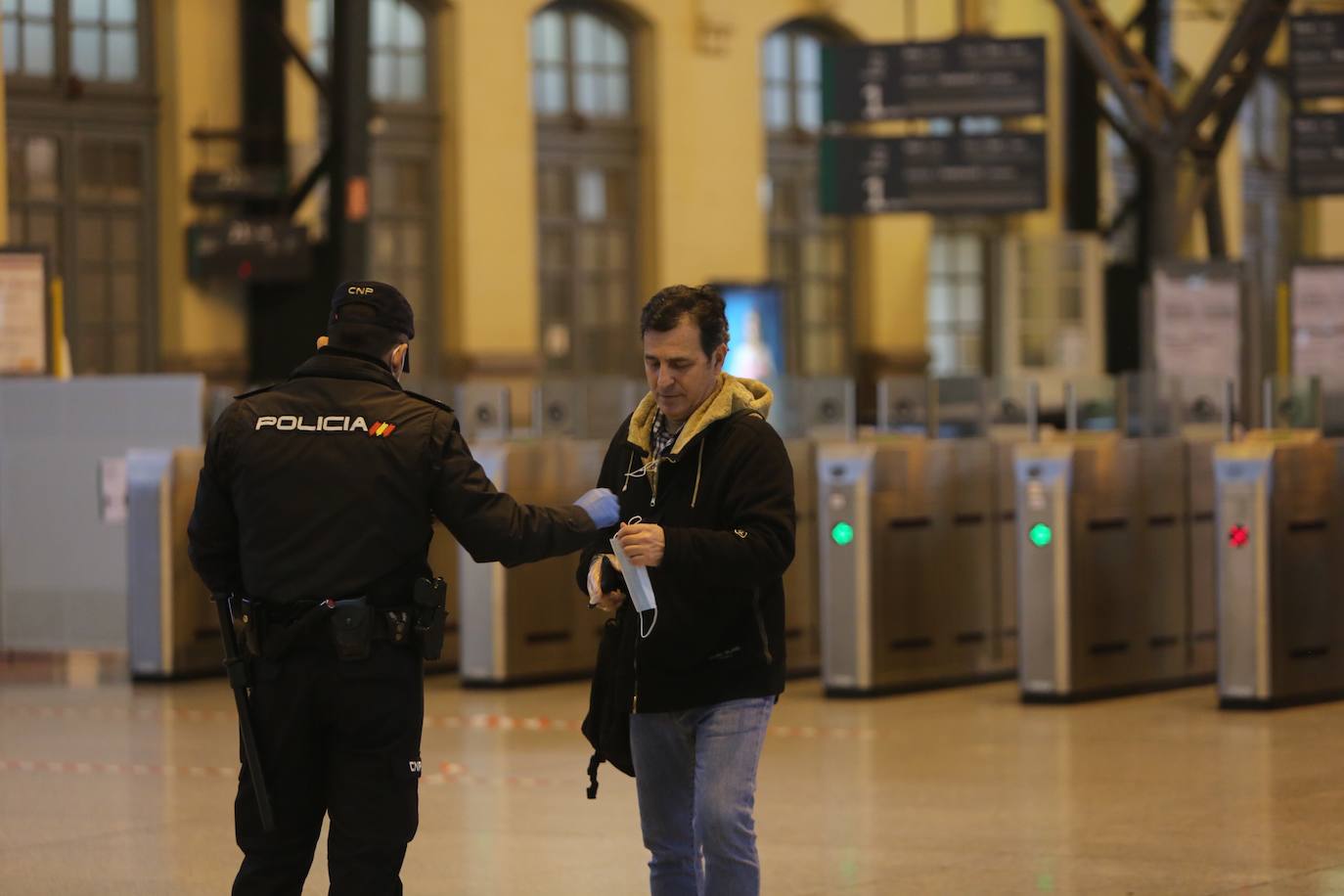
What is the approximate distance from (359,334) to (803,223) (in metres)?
17.3

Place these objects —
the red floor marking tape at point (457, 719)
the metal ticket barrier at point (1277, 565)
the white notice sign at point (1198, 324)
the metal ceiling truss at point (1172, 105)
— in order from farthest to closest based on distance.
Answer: the metal ceiling truss at point (1172, 105)
the white notice sign at point (1198, 324)
the metal ticket barrier at point (1277, 565)
the red floor marking tape at point (457, 719)

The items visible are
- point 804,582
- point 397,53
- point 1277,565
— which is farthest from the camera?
point 397,53

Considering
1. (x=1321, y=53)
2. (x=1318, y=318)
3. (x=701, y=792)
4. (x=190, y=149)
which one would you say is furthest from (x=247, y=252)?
(x=701, y=792)

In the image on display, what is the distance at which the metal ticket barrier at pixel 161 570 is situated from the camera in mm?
11805

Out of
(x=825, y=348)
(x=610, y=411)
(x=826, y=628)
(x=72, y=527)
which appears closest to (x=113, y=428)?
(x=72, y=527)

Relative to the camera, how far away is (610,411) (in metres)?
12.8

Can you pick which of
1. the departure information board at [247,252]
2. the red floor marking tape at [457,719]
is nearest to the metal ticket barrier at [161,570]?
the red floor marking tape at [457,719]

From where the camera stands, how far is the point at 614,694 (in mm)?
5078

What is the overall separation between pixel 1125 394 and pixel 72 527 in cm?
568

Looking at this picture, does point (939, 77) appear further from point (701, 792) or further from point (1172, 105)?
point (701, 792)

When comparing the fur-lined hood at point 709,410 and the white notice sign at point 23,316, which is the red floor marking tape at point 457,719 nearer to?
the white notice sign at point 23,316

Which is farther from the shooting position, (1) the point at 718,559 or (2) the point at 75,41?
(2) the point at 75,41

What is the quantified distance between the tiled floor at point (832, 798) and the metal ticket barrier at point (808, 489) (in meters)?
1.19

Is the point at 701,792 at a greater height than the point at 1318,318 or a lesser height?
lesser
